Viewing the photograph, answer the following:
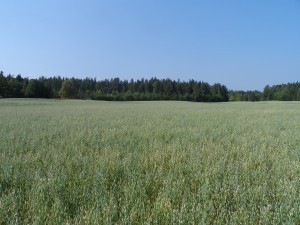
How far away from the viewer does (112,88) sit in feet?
479

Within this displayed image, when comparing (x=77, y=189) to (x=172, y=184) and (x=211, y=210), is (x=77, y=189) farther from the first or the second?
(x=211, y=210)

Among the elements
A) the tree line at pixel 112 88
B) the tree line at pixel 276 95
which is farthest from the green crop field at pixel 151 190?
the tree line at pixel 276 95

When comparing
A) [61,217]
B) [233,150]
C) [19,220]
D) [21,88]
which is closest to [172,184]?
[61,217]

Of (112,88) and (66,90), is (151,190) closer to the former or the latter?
(66,90)

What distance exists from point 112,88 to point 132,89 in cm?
1344

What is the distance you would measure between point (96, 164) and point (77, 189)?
1.46 metres

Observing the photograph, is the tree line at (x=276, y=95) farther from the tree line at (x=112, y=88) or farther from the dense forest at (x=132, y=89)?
the tree line at (x=112, y=88)

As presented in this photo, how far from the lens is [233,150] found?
24.1 ft

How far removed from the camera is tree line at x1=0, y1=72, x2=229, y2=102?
8231 centimetres

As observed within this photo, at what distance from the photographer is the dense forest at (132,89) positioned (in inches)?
3263

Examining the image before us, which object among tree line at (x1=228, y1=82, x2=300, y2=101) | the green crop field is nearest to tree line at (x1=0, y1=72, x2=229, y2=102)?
tree line at (x1=228, y1=82, x2=300, y2=101)

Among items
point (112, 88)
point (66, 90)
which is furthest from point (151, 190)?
point (112, 88)

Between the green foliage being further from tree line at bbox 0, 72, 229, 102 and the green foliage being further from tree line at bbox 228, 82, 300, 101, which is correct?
tree line at bbox 228, 82, 300, 101

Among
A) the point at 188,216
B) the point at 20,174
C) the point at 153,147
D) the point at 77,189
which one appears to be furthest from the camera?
the point at 153,147
